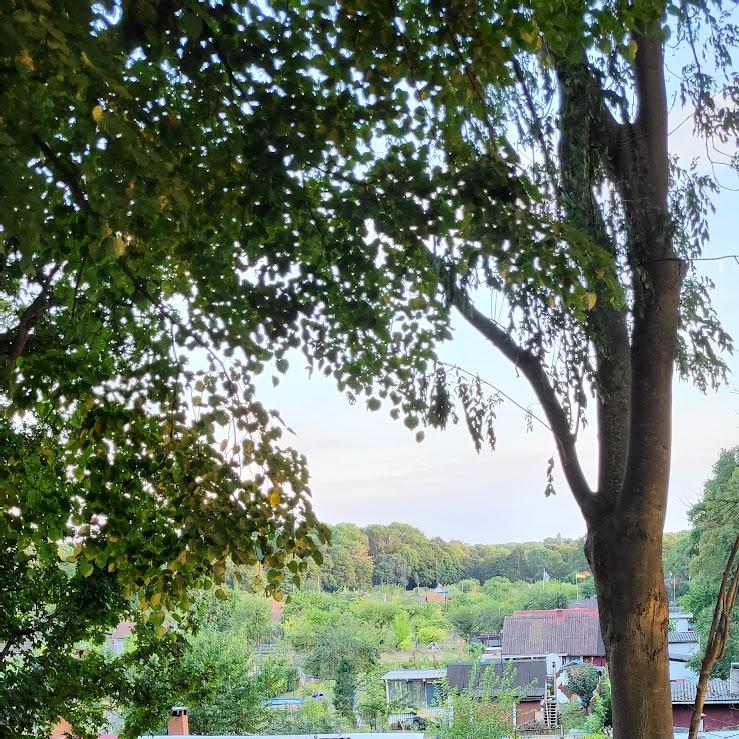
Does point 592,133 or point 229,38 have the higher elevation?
point 592,133

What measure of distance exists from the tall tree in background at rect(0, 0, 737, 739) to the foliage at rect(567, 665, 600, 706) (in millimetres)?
14849

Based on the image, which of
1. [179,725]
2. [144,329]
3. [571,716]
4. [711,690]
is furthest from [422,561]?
[144,329]

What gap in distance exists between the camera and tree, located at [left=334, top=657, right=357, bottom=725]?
55.7ft

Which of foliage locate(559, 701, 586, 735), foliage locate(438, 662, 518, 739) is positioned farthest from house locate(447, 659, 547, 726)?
foliage locate(559, 701, 586, 735)

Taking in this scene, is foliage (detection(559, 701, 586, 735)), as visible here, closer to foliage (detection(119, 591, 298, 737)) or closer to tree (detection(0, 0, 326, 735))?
foliage (detection(119, 591, 298, 737))

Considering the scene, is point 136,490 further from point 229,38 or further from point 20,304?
point 20,304

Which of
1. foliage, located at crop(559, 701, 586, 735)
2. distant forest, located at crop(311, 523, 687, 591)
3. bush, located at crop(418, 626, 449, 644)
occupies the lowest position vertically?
foliage, located at crop(559, 701, 586, 735)

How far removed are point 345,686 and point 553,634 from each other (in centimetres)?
520

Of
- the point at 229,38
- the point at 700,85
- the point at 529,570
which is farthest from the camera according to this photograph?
the point at 529,570

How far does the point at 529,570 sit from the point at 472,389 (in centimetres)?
1881

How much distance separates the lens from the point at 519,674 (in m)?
17.4

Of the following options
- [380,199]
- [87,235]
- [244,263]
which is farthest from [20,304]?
[380,199]

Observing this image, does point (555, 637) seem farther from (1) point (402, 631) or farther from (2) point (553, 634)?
(1) point (402, 631)

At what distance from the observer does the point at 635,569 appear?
2.43 metres
